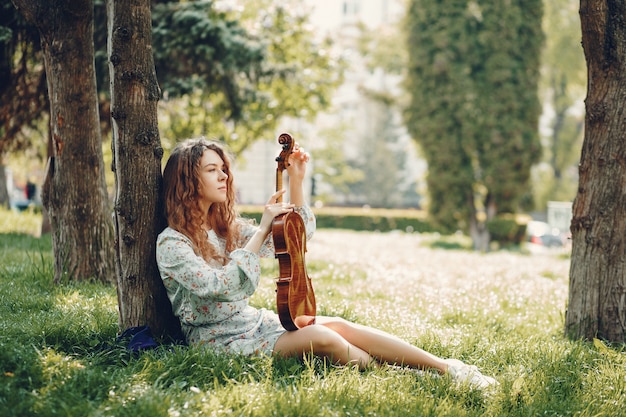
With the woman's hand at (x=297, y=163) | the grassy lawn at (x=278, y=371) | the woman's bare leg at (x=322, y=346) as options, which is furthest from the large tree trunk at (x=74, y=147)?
the woman's bare leg at (x=322, y=346)

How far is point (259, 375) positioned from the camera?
136 inches

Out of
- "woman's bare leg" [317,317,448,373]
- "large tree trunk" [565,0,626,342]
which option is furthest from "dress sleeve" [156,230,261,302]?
"large tree trunk" [565,0,626,342]

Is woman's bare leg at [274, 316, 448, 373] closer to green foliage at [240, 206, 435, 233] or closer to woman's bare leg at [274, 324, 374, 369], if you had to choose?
woman's bare leg at [274, 324, 374, 369]

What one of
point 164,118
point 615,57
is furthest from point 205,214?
point 164,118

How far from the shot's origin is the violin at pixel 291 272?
361cm

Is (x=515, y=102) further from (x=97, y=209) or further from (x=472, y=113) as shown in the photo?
(x=97, y=209)

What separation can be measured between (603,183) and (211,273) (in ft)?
9.92

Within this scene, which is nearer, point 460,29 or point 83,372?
point 83,372

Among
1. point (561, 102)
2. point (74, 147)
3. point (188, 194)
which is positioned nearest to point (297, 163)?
point (188, 194)

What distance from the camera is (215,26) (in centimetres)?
1039

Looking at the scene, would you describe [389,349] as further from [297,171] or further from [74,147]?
[74,147]

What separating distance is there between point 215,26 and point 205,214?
714 cm

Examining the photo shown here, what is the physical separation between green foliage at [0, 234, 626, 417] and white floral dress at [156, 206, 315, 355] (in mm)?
170

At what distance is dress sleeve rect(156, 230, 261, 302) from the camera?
3551 millimetres
